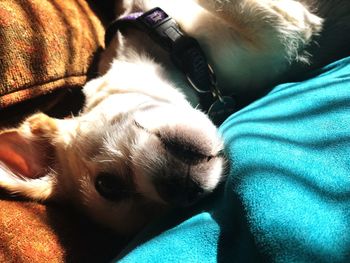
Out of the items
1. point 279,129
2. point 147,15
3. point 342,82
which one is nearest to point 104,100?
point 147,15

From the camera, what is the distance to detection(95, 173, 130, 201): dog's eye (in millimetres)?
1475

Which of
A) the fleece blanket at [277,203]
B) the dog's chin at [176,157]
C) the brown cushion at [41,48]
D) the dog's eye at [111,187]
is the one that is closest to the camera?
the fleece blanket at [277,203]

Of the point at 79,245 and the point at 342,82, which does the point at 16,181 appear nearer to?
the point at 79,245

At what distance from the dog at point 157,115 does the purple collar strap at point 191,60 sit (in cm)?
2

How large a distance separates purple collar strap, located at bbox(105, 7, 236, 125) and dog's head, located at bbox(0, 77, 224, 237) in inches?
7.4

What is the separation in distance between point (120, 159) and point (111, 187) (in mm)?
107

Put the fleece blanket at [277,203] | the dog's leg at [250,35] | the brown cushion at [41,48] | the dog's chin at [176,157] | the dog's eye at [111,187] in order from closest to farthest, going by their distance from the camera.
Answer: the fleece blanket at [277,203], the dog's chin at [176,157], the dog's eye at [111,187], the brown cushion at [41,48], the dog's leg at [250,35]

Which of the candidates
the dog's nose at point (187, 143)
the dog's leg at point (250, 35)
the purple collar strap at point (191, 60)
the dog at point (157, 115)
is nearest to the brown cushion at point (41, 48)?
the dog at point (157, 115)

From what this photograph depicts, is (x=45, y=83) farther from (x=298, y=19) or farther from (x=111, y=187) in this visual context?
(x=298, y=19)

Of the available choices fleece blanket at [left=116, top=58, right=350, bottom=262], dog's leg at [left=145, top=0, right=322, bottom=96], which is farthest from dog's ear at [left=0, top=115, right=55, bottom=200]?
dog's leg at [left=145, top=0, right=322, bottom=96]

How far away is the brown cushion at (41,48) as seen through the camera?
1644mm

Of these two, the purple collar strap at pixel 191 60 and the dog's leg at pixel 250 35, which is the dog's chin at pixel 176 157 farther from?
the dog's leg at pixel 250 35

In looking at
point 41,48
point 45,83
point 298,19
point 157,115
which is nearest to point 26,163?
point 45,83

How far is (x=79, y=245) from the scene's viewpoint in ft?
4.65
